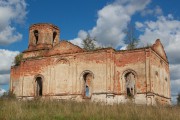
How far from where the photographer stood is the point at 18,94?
1086 inches

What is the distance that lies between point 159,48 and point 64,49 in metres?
9.27

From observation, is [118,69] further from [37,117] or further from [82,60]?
[37,117]

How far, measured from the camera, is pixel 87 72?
79.6 feet

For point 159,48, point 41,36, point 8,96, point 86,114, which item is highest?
point 41,36

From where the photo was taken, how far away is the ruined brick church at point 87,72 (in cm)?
2269

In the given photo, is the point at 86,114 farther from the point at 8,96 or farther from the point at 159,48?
the point at 159,48

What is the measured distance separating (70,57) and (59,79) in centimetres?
231

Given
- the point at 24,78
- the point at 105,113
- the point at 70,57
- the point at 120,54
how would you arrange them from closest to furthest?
the point at 105,113
the point at 120,54
the point at 70,57
the point at 24,78

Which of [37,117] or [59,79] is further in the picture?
[59,79]

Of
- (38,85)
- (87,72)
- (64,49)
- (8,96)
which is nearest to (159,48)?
(87,72)

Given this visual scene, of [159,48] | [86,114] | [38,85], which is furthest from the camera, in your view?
[38,85]

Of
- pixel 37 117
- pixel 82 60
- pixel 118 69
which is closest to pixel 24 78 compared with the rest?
pixel 82 60

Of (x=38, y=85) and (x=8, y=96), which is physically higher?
(x=38, y=85)

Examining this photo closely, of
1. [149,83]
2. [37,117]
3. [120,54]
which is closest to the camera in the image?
[37,117]
